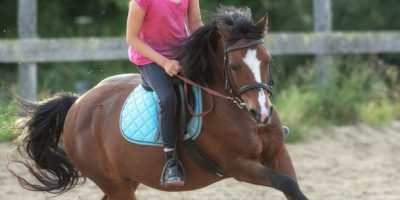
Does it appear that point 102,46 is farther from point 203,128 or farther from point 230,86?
point 230,86

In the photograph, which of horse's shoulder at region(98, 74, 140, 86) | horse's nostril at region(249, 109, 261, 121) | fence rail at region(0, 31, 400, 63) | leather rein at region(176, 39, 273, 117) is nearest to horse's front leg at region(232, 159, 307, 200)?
leather rein at region(176, 39, 273, 117)

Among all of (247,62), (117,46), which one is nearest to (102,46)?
(117,46)

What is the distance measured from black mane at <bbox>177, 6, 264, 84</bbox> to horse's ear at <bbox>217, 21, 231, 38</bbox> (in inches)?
0.9

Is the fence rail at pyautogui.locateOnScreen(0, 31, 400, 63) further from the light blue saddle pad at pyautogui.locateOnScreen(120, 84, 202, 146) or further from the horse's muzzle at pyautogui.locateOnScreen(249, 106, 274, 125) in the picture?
the horse's muzzle at pyautogui.locateOnScreen(249, 106, 274, 125)

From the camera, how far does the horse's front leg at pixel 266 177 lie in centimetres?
509

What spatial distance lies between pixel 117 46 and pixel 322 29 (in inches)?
122

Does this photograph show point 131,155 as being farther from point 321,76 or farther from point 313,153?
point 321,76

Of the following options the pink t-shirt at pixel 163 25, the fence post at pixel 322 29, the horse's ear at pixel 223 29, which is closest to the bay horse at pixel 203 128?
the horse's ear at pixel 223 29

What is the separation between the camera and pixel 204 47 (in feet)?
17.8

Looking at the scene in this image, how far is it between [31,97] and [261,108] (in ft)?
19.7

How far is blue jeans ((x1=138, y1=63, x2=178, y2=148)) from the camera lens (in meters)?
5.57

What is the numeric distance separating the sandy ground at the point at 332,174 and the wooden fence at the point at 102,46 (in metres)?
1.10

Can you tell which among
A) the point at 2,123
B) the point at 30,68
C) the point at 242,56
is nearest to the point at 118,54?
the point at 30,68

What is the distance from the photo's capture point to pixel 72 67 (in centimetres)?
1561
